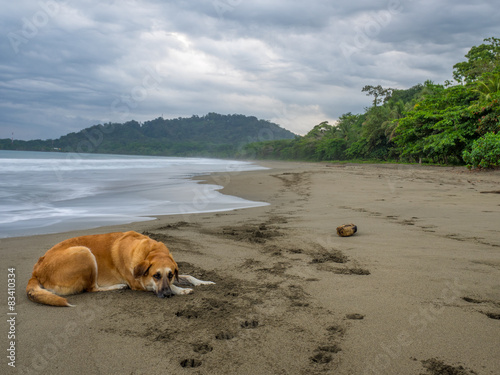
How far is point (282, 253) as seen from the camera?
5.08m

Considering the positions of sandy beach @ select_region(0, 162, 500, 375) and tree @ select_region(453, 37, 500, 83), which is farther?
tree @ select_region(453, 37, 500, 83)

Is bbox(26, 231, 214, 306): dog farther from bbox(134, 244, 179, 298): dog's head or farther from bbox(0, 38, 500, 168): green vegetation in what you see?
bbox(0, 38, 500, 168): green vegetation

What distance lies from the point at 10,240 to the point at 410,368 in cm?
684

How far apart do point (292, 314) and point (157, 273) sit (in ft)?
4.69

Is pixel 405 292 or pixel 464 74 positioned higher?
pixel 464 74

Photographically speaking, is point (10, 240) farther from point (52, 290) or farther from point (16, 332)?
point (16, 332)

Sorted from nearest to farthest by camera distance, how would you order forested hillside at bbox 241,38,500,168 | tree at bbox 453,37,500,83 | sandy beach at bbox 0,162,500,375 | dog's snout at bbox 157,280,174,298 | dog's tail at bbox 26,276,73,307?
sandy beach at bbox 0,162,500,375, dog's tail at bbox 26,276,73,307, dog's snout at bbox 157,280,174,298, forested hillside at bbox 241,38,500,168, tree at bbox 453,37,500,83

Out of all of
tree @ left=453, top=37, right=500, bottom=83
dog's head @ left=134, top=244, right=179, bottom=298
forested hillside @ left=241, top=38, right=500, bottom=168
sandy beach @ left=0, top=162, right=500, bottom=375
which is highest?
tree @ left=453, top=37, right=500, bottom=83

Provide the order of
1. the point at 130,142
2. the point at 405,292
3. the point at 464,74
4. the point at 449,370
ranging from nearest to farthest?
1. the point at 449,370
2. the point at 405,292
3. the point at 464,74
4. the point at 130,142

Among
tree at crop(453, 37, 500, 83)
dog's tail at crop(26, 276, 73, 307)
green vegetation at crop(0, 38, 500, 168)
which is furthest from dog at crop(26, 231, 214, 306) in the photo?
tree at crop(453, 37, 500, 83)

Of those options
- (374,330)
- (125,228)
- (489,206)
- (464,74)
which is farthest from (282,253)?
(464,74)

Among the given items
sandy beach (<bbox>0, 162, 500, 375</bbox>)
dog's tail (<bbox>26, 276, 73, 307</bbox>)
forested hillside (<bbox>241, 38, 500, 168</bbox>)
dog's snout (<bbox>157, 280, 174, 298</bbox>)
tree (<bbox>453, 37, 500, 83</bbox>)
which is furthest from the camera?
tree (<bbox>453, 37, 500, 83</bbox>)

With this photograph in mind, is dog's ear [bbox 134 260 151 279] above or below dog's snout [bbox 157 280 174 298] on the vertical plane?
above

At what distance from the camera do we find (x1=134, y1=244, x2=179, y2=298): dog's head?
3.47m
